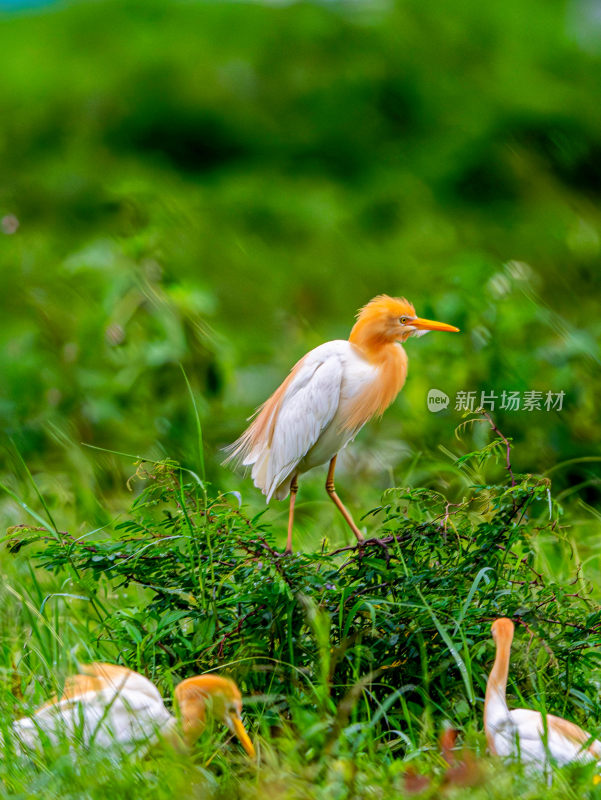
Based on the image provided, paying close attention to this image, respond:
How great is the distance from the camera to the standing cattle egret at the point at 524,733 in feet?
4.33

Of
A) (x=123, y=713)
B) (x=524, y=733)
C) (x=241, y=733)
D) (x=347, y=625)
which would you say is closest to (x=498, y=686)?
(x=524, y=733)

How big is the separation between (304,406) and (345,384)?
3.0 inches

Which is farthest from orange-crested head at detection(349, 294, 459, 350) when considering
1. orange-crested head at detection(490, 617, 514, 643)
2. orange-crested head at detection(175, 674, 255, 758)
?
orange-crested head at detection(175, 674, 255, 758)

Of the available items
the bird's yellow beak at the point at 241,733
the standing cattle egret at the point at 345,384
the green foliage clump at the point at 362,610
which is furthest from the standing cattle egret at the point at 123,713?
the standing cattle egret at the point at 345,384

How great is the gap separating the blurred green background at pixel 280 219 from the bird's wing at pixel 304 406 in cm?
42

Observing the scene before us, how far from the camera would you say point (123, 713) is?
1408mm

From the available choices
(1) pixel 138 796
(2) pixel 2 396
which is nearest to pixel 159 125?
(2) pixel 2 396

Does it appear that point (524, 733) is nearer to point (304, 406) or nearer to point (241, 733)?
point (241, 733)

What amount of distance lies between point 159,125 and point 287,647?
5546mm

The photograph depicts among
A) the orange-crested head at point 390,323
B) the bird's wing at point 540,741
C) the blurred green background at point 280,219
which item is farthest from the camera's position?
the blurred green background at point 280,219

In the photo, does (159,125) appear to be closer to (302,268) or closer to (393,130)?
(393,130)

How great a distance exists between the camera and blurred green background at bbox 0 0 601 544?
9.04 feet

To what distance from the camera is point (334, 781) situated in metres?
1.24

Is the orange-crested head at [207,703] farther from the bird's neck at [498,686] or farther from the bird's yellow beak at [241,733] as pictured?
the bird's neck at [498,686]
